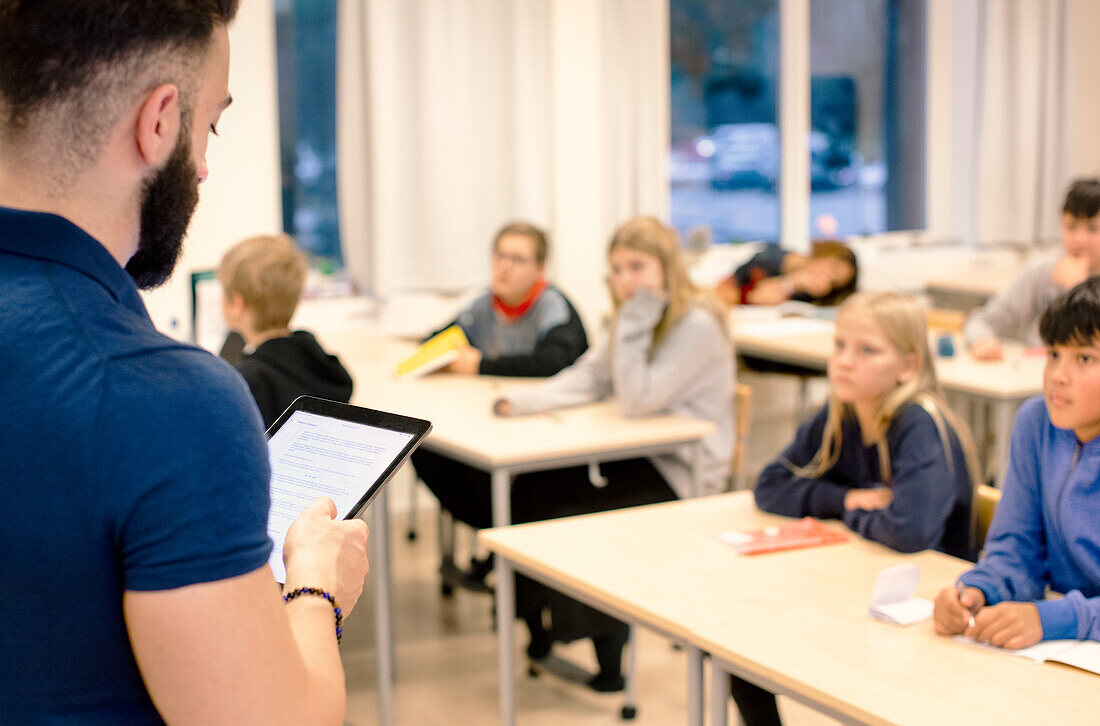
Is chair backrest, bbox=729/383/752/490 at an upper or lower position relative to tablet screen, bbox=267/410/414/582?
lower

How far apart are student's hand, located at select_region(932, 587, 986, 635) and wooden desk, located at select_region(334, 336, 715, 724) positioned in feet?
2.85

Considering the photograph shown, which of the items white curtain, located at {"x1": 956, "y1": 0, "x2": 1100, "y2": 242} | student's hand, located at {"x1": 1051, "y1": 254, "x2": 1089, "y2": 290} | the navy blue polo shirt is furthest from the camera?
white curtain, located at {"x1": 956, "y1": 0, "x2": 1100, "y2": 242}

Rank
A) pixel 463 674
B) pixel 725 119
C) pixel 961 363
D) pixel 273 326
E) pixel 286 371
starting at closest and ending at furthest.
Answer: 1. pixel 286 371
2. pixel 273 326
3. pixel 463 674
4. pixel 961 363
5. pixel 725 119

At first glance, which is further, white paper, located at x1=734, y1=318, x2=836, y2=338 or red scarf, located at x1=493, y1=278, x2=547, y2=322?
white paper, located at x1=734, y1=318, x2=836, y2=338

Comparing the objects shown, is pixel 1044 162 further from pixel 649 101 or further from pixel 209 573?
pixel 209 573

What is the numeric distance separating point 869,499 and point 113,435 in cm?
186

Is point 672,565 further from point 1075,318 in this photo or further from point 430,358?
point 430,358

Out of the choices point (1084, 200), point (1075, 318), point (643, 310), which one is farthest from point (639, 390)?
point (1084, 200)

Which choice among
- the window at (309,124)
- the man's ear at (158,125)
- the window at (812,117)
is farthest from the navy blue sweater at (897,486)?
the window at (812,117)

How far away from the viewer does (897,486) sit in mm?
2260

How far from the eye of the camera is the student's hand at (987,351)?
4047 millimetres


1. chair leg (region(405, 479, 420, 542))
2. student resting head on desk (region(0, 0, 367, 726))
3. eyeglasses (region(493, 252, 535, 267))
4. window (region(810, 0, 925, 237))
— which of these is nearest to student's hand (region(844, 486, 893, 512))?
student resting head on desk (region(0, 0, 367, 726))

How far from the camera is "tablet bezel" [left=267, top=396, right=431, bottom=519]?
1.04 m

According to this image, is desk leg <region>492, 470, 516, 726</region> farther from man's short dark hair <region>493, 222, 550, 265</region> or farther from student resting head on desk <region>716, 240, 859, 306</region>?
student resting head on desk <region>716, 240, 859, 306</region>
